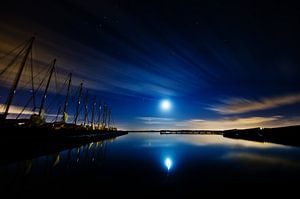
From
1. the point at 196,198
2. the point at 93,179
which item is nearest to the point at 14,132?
the point at 93,179

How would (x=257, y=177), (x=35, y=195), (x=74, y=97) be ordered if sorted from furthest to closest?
(x=74, y=97)
(x=257, y=177)
(x=35, y=195)

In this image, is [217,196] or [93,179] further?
[93,179]

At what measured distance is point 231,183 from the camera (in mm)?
11117

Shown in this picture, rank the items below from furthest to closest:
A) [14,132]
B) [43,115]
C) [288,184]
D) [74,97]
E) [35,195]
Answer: [74,97] → [43,115] → [14,132] → [288,184] → [35,195]

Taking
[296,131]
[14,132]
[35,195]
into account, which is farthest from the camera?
[296,131]

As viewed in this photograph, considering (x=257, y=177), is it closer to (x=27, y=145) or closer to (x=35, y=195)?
(x=35, y=195)

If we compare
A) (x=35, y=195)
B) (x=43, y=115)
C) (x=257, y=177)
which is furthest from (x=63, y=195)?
(x=43, y=115)

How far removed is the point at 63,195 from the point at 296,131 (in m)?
72.8

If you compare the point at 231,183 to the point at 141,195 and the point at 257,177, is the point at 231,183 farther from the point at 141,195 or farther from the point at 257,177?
the point at 141,195

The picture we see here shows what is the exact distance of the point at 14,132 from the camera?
72.0 ft

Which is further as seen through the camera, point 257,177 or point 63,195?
point 257,177

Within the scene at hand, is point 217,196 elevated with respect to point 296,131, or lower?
lower

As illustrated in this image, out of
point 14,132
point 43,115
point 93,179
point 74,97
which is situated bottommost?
point 93,179

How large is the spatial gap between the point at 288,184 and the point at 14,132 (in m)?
29.2
